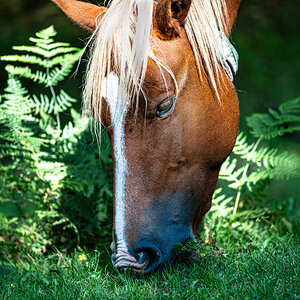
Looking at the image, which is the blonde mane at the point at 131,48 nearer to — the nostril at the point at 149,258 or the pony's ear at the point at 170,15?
the pony's ear at the point at 170,15

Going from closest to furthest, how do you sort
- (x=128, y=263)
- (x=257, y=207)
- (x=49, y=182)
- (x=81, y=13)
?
(x=128, y=263)
(x=81, y=13)
(x=49, y=182)
(x=257, y=207)

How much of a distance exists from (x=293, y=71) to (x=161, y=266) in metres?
5.37

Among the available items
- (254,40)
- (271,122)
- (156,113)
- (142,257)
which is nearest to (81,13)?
(156,113)

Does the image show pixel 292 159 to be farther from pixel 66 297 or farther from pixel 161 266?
pixel 66 297

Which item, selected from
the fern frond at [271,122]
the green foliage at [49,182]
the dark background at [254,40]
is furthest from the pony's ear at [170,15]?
the dark background at [254,40]

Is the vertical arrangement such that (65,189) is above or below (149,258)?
below

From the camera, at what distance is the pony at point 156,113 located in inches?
90.4

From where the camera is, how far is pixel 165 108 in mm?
2361

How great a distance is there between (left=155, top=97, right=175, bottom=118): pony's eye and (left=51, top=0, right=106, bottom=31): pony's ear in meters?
0.79

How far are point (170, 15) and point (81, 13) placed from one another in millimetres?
704

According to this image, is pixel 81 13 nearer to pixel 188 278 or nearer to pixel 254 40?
pixel 188 278

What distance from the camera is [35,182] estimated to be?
3.61m

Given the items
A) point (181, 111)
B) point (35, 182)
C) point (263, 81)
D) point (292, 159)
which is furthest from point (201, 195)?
point (263, 81)

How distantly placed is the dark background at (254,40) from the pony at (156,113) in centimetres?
310
